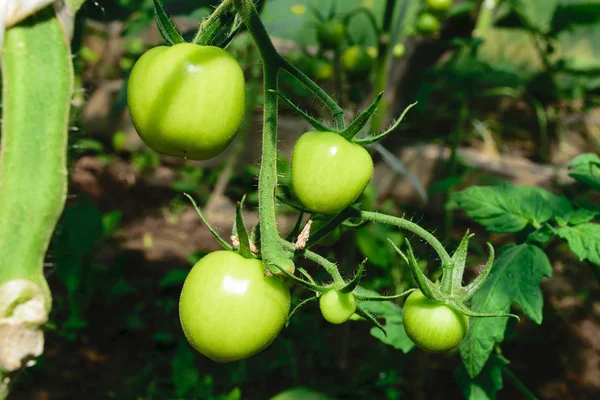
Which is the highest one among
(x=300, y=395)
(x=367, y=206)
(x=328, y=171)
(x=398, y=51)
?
(x=328, y=171)

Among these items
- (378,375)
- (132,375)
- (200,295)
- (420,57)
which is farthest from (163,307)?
(200,295)

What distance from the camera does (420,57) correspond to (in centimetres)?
190

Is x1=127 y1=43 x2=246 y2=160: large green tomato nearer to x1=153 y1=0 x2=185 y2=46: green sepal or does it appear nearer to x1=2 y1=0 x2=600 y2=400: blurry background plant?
x1=153 y1=0 x2=185 y2=46: green sepal

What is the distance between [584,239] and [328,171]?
0.47 m

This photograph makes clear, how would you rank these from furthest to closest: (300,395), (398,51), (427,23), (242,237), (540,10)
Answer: (540,10) → (398,51) → (427,23) → (300,395) → (242,237)

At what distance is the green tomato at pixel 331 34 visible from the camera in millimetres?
1602

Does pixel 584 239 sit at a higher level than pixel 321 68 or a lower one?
higher

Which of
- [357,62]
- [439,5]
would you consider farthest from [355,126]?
[439,5]

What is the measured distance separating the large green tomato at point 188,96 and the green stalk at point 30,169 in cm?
8

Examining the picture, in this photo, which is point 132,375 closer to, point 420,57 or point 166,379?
point 166,379

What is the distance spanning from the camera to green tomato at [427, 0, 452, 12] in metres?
1.69

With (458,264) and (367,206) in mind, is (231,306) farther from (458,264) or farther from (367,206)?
(367,206)

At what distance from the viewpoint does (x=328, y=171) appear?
1.86ft

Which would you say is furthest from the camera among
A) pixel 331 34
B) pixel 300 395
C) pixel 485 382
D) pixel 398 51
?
pixel 398 51
